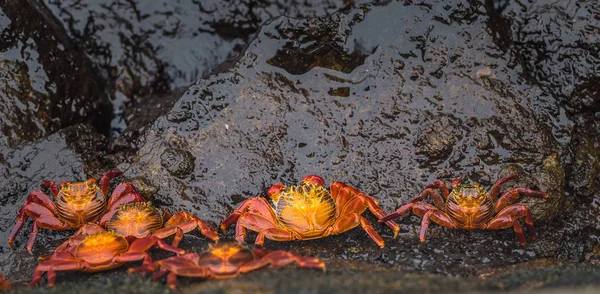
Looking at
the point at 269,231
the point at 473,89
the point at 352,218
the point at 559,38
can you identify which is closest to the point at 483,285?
the point at 352,218

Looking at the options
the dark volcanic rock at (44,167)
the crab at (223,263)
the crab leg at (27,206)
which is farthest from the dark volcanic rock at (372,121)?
the crab at (223,263)

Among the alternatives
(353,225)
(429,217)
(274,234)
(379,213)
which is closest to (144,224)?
(274,234)

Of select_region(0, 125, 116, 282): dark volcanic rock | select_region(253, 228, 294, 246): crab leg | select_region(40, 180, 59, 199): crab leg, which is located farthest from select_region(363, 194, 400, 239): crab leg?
select_region(40, 180, 59, 199): crab leg

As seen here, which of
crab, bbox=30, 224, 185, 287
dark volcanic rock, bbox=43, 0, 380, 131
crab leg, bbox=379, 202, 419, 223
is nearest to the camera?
crab, bbox=30, 224, 185, 287

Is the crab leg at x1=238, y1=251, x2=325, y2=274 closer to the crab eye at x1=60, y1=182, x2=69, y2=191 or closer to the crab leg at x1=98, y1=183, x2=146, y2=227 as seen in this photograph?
the crab leg at x1=98, y1=183, x2=146, y2=227

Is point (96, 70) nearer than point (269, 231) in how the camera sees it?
No

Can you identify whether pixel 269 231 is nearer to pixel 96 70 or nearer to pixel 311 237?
pixel 311 237

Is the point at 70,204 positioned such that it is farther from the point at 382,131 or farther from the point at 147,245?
the point at 382,131
